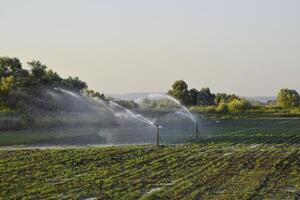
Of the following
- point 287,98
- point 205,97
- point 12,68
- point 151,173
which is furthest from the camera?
point 287,98

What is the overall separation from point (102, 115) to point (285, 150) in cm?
3190

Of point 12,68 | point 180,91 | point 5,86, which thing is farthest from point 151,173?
point 180,91

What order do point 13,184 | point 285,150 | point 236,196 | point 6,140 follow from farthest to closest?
1. point 6,140
2. point 285,150
3. point 13,184
4. point 236,196

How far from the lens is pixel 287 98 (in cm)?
15512

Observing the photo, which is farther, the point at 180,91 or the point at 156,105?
the point at 180,91

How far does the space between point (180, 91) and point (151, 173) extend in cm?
11905

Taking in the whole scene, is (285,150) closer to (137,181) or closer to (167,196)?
(137,181)

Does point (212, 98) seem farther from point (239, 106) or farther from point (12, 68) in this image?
point (12, 68)

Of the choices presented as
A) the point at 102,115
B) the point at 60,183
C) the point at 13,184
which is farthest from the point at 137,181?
the point at 102,115

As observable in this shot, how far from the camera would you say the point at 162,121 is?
68.9m

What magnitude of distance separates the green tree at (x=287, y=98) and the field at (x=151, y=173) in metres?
124

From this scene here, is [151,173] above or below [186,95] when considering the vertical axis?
below

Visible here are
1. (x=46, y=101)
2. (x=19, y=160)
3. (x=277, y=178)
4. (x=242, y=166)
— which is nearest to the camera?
(x=277, y=178)

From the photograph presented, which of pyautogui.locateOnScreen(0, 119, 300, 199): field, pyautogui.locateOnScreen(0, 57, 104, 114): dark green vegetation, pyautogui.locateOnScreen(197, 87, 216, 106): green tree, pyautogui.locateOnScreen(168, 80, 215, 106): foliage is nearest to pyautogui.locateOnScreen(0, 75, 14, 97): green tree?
pyautogui.locateOnScreen(0, 57, 104, 114): dark green vegetation
